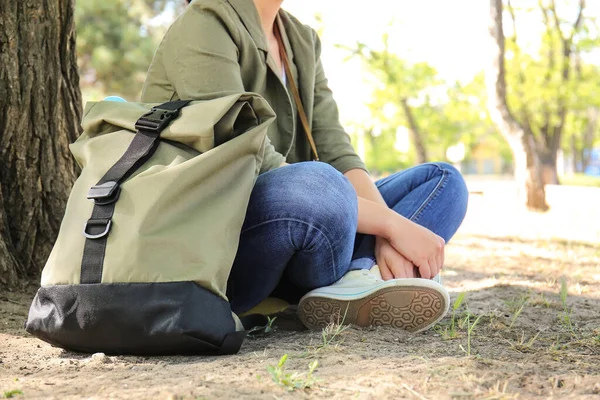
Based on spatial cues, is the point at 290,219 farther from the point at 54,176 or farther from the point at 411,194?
the point at 54,176

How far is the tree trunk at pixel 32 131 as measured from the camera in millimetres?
2543

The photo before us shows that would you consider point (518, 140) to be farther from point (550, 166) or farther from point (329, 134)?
point (550, 166)

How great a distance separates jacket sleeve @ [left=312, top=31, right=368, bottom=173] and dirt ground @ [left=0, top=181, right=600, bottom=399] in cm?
63

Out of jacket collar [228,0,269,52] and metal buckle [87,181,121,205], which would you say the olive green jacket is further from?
metal buckle [87,181,121,205]

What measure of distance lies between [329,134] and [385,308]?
2.79 ft

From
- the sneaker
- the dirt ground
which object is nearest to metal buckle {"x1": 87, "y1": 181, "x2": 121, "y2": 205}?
the dirt ground

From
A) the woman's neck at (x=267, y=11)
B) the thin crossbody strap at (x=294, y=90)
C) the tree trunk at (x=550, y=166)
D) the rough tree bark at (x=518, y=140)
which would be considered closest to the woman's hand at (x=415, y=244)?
the thin crossbody strap at (x=294, y=90)

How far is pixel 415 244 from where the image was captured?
2.18 m

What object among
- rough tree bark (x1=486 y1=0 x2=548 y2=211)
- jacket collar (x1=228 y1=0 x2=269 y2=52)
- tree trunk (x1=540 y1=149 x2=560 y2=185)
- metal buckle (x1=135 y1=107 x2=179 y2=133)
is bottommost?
tree trunk (x1=540 y1=149 x2=560 y2=185)

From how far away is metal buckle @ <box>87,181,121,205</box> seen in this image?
1739mm

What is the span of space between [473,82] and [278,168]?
15318 mm

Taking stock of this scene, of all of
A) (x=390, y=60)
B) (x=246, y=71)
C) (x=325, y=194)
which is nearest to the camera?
(x=325, y=194)

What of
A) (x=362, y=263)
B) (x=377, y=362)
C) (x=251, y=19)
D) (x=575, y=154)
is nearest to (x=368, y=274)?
(x=362, y=263)

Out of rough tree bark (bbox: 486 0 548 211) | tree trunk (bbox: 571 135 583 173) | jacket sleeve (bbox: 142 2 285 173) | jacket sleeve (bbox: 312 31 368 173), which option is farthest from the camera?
tree trunk (bbox: 571 135 583 173)
